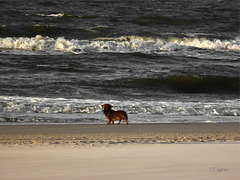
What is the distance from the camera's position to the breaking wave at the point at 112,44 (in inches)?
731

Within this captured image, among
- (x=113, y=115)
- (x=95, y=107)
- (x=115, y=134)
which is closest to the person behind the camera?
(x=115, y=134)

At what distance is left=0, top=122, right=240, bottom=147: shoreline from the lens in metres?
5.05

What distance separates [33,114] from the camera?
26.6 ft

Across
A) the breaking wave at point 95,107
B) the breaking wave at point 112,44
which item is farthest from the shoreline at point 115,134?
the breaking wave at point 112,44

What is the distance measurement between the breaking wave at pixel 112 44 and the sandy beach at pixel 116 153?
12.3 m

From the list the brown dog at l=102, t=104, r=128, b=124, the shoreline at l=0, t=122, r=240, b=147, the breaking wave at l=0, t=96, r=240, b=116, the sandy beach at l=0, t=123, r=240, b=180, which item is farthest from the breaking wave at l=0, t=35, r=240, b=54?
the sandy beach at l=0, t=123, r=240, b=180

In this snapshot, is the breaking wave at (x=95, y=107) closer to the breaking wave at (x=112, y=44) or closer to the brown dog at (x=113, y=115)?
the brown dog at (x=113, y=115)

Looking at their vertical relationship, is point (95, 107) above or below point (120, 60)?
below

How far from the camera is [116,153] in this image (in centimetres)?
410

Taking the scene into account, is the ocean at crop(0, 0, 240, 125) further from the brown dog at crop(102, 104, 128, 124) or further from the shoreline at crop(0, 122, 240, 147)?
the shoreline at crop(0, 122, 240, 147)

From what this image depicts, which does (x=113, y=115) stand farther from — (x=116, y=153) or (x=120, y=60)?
(x=120, y=60)

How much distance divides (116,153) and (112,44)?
15640 millimetres

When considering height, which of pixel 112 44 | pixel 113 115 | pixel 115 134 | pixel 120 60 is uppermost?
pixel 112 44

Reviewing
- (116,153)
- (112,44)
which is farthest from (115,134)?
(112,44)
